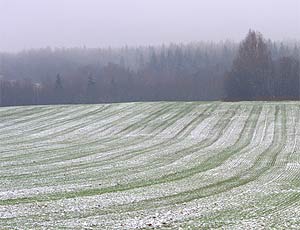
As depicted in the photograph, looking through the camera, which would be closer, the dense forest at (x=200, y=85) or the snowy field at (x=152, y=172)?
the snowy field at (x=152, y=172)

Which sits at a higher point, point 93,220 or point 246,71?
point 246,71

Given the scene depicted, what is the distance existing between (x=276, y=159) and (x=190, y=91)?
12155 centimetres

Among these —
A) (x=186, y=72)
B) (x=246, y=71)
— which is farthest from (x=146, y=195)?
(x=186, y=72)

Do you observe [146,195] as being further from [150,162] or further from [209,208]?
[150,162]

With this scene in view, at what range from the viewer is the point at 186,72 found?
19050 cm

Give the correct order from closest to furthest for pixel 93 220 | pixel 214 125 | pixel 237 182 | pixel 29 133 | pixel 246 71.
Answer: pixel 93 220, pixel 237 182, pixel 29 133, pixel 214 125, pixel 246 71

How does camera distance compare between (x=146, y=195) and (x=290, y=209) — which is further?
(x=146, y=195)

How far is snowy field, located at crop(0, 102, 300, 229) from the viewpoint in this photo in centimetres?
1847

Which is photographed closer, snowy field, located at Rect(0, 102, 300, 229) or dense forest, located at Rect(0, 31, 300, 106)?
snowy field, located at Rect(0, 102, 300, 229)

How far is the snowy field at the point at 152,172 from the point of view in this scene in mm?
18469

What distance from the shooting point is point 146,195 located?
886 inches

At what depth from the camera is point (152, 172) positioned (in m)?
29.1

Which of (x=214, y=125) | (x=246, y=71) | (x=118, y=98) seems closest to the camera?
(x=214, y=125)

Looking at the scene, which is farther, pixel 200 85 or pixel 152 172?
pixel 200 85
